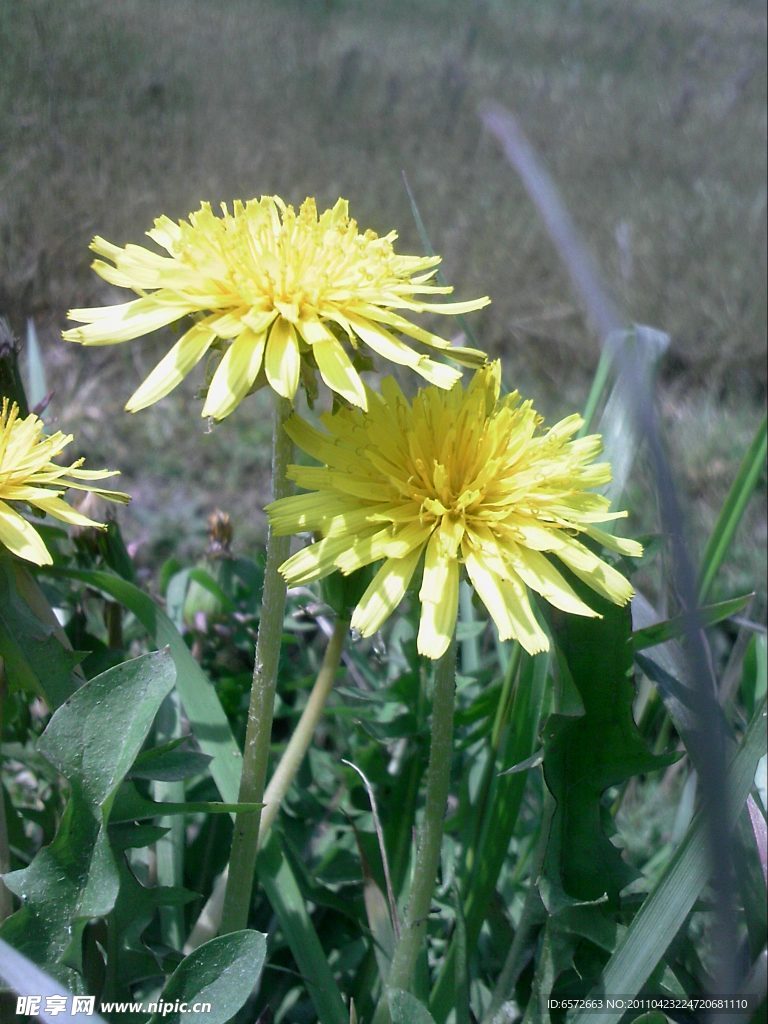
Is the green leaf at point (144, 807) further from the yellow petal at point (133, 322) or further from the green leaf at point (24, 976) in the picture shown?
the yellow petal at point (133, 322)

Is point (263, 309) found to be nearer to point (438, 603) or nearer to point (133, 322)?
point (133, 322)

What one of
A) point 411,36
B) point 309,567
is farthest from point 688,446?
point 411,36

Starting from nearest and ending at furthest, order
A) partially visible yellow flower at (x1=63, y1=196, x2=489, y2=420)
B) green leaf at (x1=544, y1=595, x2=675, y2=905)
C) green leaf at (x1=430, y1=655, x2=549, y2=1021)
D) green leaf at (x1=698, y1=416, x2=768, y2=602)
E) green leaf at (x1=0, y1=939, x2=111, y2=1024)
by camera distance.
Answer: green leaf at (x1=0, y1=939, x2=111, y2=1024)
partially visible yellow flower at (x1=63, y1=196, x2=489, y2=420)
green leaf at (x1=544, y1=595, x2=675, y2=905)
green leaf at (x1=430, y1=655, x2=549, y2=1021)
green leaf at (x1=698, y1=416, x2=768, y2=602)

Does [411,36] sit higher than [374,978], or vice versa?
[411,36]

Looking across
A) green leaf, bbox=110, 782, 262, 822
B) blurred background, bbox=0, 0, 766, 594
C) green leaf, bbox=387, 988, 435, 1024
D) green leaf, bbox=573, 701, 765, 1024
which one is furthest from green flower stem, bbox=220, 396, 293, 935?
blurred background, bbox=0, 0, 766, 594


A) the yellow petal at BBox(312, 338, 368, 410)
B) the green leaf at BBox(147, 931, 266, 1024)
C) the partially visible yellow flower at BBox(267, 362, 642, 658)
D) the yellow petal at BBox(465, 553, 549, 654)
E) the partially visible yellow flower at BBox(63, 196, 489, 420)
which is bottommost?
the green leaf at BBox(147, 931, 266, 1024)

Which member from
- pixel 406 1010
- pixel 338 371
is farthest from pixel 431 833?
pixel 338 371

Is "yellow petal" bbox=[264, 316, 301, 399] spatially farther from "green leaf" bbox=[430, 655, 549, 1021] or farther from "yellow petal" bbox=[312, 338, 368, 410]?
"green leaf" bbox=[430, 655, 549, 1021]

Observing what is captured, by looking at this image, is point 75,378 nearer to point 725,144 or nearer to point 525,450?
point 525,450
